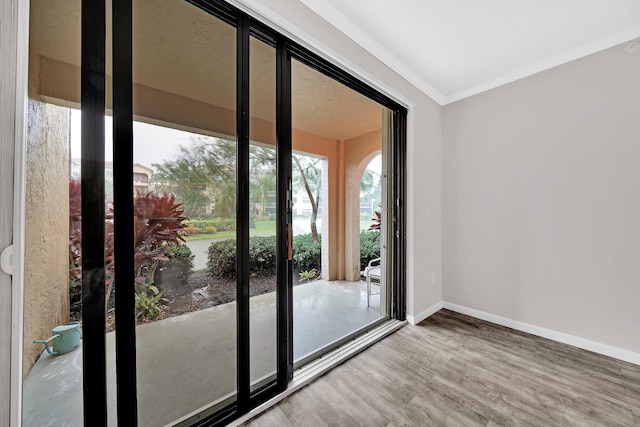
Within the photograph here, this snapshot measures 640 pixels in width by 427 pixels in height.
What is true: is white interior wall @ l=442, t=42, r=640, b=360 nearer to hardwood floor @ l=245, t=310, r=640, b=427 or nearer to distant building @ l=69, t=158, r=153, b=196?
hardwood floor @ l=245, t=310, r=640, b=427

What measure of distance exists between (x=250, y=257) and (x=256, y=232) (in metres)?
0.15

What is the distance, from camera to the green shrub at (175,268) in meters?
1.18

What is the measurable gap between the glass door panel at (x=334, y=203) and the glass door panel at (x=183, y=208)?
195 centimetres

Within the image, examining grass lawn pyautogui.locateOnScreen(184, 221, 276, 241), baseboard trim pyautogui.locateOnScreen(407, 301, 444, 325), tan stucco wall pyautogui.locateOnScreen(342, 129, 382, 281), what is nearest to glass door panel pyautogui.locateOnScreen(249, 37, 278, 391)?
grass lawn pyautogui.locateOnScreen(184, 221, 276, 241)

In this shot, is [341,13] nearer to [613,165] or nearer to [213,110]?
[213,110]

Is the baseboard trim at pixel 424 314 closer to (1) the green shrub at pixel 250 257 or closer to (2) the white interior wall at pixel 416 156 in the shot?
(2) the white interior wall at pixel 416 156

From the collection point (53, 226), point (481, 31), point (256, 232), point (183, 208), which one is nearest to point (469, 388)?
point (256, 232)

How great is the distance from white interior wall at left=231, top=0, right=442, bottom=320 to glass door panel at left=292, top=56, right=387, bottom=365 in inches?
28.4

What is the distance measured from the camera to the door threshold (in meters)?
1.45

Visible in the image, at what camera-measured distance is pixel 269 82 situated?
153 cm

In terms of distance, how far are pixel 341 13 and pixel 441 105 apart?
1829mm

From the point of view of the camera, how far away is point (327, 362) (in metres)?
1.86

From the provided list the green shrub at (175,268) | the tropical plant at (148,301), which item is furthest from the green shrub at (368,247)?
the tropical plant at (148,301)

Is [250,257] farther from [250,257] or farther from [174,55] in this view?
[174,55]
